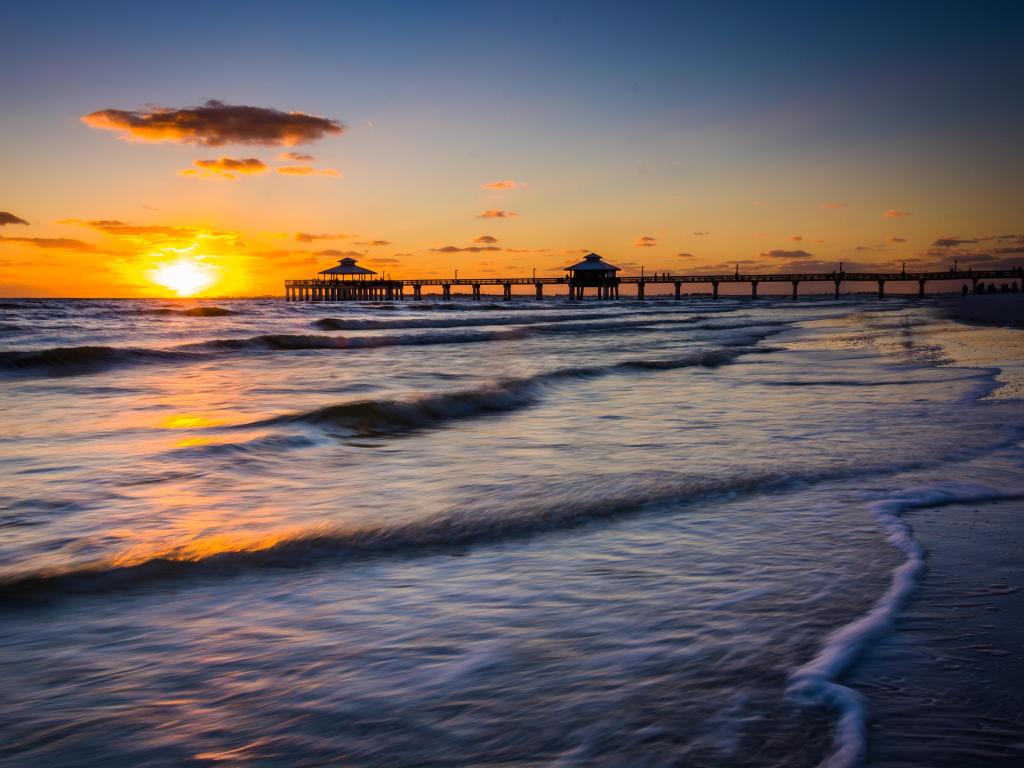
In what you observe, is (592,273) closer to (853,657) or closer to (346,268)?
(346,268)

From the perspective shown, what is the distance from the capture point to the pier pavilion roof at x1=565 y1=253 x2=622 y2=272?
306ft

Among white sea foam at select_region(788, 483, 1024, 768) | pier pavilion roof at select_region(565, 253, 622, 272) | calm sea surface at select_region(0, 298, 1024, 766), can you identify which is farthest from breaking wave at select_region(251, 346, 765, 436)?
pier pavilion roof at select_region(565, 253, 622, 272)

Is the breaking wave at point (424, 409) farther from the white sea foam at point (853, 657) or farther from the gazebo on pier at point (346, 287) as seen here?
the gazebo on pier at point (346, 287)

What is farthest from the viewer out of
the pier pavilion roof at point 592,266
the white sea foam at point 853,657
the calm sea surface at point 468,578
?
the pier pavilion roof at point 592,266

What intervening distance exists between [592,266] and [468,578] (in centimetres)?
9238

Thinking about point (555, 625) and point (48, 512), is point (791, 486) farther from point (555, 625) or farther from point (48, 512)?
point (48, 512)

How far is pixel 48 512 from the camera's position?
174 inches

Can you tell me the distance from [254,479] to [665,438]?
364 centimetres

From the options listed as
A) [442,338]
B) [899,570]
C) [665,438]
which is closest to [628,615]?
[899,570]

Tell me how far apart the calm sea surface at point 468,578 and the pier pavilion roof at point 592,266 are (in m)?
86.2

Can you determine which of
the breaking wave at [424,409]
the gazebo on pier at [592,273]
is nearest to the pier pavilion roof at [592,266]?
the gazebo on pier at [592,273]

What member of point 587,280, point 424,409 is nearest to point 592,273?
point 587,280

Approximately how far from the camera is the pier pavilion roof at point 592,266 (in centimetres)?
9331

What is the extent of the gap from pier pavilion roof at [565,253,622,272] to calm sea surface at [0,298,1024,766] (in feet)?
283
